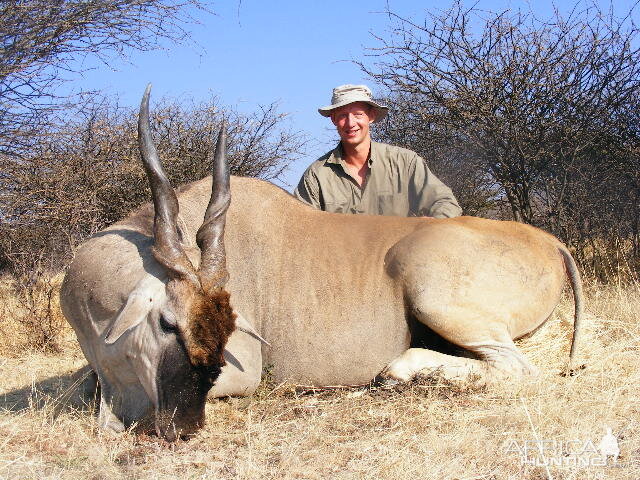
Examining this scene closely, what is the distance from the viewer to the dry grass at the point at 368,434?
105 inches

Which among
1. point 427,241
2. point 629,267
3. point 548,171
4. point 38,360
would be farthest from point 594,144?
point 38,360

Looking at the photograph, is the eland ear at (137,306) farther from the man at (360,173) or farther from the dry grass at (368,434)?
the man at (360,173)

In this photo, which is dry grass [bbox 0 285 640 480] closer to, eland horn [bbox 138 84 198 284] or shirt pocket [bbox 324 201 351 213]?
eland horn [bbox 138 84 198 284]

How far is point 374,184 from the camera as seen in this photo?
17.9 feet

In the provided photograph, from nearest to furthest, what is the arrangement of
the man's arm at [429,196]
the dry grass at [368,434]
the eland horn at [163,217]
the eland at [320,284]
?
the dry grass at [368,434] → the eland horn at [163,217] → the eland at [320,284] → the man's arm at [429,196]


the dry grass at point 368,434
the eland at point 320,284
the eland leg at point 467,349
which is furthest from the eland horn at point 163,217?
the eland leg at point 467,349

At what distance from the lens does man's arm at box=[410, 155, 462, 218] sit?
16.5 feet

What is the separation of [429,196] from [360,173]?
1.90ft

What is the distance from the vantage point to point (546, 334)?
462 cm

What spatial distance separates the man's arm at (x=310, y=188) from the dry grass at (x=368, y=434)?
1863 mm

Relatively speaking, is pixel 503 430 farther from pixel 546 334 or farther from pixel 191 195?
pixel 191 195

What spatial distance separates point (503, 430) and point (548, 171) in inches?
191

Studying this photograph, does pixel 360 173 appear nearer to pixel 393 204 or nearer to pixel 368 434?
pixel 393 204

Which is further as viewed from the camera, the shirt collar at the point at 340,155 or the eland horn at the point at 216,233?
the shirt collar at the point at 340,155
